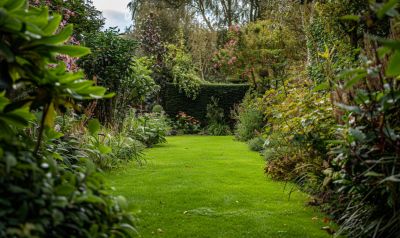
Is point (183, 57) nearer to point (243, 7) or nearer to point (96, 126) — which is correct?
point (243, 7)

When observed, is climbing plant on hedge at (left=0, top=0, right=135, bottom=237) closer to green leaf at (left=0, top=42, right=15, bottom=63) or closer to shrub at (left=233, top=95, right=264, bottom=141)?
green leaf at (left=0, top=42, right=15, bottom=63)

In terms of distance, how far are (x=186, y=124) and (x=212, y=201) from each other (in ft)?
33.7

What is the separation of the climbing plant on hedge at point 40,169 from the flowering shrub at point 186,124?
12598 mm

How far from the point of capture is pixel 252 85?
14000mm

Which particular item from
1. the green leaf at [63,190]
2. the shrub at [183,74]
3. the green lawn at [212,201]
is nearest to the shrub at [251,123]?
the green lawn at [212,201]

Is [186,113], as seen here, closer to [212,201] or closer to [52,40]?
[212,201]

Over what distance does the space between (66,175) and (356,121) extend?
1826 millimetres

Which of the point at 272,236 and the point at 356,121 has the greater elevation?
the point at 356,121

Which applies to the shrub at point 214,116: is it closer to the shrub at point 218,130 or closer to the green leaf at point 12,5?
the shrub at point 218,130

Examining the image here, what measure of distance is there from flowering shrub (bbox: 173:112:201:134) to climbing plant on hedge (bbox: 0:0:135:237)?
1260 centimetres

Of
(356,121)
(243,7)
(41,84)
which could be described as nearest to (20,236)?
(41,84)

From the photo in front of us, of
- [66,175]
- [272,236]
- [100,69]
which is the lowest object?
[272,236]

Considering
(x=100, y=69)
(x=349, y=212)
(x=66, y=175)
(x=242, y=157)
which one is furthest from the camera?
(x=100, y=69)

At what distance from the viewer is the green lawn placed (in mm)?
3072
